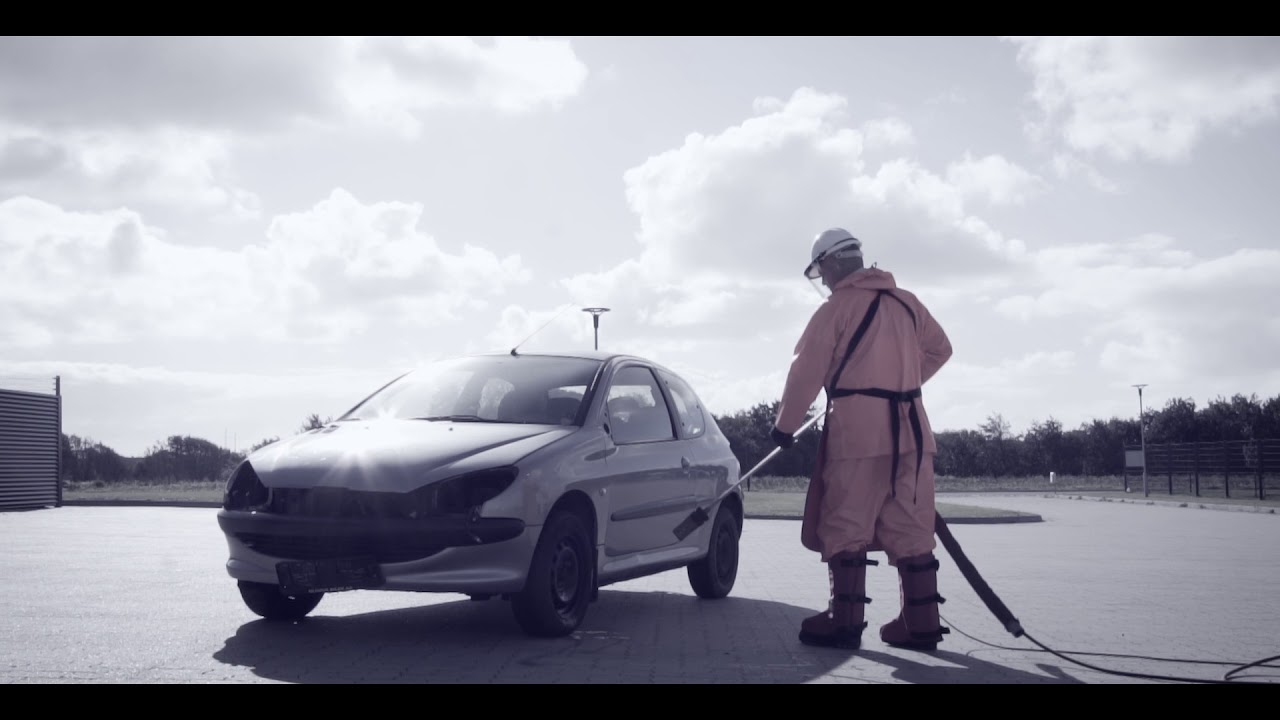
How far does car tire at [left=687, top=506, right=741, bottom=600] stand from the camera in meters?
9.50

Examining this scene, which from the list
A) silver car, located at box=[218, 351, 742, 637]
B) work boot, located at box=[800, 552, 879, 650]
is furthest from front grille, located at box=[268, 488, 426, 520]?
work boot, located at box=[800, 552, 879, 650]

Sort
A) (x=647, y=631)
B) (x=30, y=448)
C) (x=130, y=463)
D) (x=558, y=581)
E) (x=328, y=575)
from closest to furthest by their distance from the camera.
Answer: (x=328, y=575)
(x=558, y=581)
(x=647, y=631)
(x=30, y=448)
(x=130, y=463)

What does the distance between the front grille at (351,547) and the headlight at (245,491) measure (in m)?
0.24

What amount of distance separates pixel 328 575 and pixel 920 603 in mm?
2999

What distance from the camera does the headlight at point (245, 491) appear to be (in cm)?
710

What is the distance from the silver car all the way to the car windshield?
0.04 feet

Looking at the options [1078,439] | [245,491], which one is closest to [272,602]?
[245,491]

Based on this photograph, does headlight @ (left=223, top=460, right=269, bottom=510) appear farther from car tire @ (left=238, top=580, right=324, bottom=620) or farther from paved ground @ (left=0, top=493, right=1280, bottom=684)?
paved ground @ (left=0, top=493, right=1280, bottom=684)

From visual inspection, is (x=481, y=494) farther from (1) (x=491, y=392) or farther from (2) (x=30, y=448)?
(2) (x=30, y=448)

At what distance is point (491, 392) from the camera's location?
819 centimetres

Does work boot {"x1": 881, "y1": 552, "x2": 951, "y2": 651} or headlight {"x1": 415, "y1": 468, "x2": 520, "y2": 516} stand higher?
headlight {"x1": 415, "y1": 468, "x2": 520, "y2": 516}
